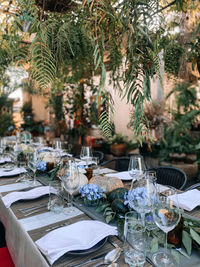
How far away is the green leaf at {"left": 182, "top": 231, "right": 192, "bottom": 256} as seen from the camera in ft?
2.76

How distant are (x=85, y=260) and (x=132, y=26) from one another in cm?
87

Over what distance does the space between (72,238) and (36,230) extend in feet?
0.71

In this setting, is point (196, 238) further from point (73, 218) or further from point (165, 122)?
point (165, 122)

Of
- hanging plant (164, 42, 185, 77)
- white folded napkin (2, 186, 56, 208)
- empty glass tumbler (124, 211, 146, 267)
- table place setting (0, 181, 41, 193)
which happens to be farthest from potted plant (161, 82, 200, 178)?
empty glass tumbler (124, 211, 146, 267)

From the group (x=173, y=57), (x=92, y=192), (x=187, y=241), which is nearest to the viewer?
(x=187, y=241)

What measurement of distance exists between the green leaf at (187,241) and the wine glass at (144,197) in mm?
157

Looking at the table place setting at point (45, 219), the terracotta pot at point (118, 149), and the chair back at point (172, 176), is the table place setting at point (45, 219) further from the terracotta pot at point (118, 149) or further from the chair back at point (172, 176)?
the terracotta pot at point (118, 149)

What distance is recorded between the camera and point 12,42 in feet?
5.82

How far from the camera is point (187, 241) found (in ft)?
2.85

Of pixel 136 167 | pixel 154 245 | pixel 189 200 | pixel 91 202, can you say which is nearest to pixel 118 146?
pixel 136 167

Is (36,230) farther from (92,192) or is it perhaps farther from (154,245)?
(154,245)

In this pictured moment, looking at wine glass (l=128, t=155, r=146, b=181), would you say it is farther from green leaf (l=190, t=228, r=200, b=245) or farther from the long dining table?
green leaf (l=190, t=228, r=200, b=245)

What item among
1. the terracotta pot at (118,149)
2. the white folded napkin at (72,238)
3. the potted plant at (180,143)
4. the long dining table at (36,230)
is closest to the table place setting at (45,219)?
the long dining table at (36,230)

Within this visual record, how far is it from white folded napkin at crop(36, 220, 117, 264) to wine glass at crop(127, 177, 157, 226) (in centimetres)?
14
